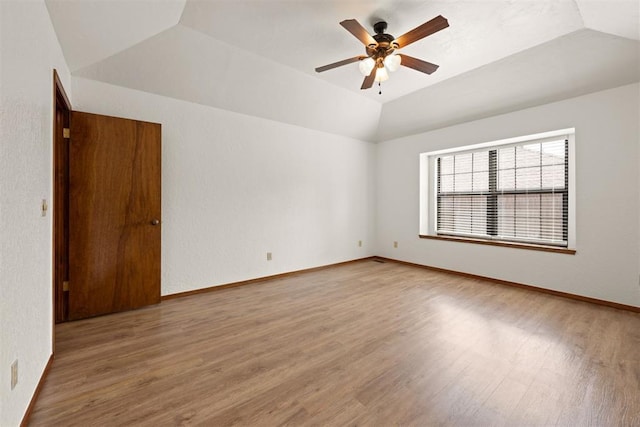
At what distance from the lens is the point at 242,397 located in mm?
1597

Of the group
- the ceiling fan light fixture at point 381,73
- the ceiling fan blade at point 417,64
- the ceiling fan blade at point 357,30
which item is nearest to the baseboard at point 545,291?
the ceiling fan blade at point 417,64

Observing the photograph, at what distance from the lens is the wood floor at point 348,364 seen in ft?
4.85

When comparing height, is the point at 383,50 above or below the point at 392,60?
above

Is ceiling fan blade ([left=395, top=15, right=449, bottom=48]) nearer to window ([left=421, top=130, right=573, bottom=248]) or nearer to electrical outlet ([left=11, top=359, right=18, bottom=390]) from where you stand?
window ([left=421, top=130, right=573, bottom=248])

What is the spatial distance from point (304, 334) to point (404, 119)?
3869 mm

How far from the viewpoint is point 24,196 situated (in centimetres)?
143

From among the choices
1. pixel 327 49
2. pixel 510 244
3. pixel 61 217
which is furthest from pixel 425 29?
pixel 61 217

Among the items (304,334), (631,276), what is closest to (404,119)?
(631,276)

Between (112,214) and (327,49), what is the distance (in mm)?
2828

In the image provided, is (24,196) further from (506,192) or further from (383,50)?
(506,192)

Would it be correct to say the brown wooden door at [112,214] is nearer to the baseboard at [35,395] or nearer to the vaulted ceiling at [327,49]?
the vaulted ceiling at [327,49]

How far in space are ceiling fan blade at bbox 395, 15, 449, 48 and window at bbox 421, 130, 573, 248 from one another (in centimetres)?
261

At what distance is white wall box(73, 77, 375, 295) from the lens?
3.24m

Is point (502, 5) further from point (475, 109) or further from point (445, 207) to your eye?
point (445, 207)
